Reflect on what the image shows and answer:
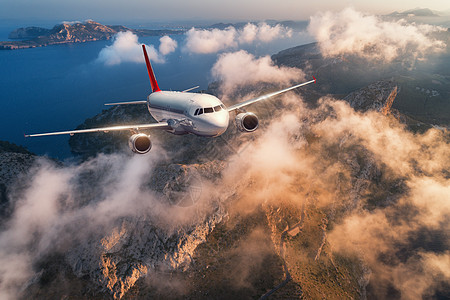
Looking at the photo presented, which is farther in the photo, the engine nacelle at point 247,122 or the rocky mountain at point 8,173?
the rocky mountain at point 8,173

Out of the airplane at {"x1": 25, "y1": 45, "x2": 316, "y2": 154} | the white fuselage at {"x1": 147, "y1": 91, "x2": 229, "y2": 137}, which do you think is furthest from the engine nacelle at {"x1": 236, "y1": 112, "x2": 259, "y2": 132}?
the white fuselage at {"x1": 147, "y1": 91, "x2": 229, "y2": 137}

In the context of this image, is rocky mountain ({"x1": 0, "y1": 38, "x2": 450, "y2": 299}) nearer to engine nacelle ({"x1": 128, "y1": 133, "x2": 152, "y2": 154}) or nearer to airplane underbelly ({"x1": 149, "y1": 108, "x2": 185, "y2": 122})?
airplane underbelly ({"x1": 149, "y1": 108, "x2": 185, "y2": 122})

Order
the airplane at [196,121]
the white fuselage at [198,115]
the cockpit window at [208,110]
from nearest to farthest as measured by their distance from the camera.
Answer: the airplane at [196,121] < the white fuselage at [198,115] < the cockpit window at [208,110]

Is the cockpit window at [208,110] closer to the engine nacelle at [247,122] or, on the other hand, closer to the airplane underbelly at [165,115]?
the engine nacelle at [247,122]

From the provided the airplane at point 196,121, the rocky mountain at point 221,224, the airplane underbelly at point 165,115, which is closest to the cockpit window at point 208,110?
the airplane at point 196,121

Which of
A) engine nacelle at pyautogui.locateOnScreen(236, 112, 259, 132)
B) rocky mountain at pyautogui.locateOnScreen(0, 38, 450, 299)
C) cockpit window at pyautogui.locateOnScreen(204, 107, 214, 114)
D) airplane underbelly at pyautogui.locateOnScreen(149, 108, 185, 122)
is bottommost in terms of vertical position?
rocky mountain at pyautogui.locateOnScreen(0, 38, 450, 299)

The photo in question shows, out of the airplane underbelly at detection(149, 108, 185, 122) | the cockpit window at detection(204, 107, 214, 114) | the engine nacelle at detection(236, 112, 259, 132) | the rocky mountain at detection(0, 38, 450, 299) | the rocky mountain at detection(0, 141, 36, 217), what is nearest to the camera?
the cockpit window at detection(204, 107, 214, 114)
